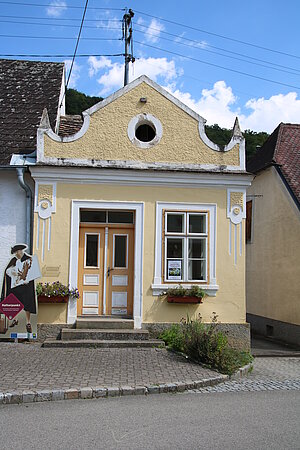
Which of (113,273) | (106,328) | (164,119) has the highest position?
(164,119)

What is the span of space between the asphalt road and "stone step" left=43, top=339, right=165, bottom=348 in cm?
301

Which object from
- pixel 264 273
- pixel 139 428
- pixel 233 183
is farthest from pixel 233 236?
pixel 139 428

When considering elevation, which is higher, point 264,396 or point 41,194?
point 41,194

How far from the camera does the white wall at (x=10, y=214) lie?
11453 millimetres

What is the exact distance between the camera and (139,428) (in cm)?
578

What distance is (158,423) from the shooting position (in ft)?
19.7

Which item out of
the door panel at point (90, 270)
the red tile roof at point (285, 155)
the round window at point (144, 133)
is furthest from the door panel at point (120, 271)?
the red tile roof at point (285, 155)

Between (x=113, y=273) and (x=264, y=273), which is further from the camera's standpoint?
(x=264, y=273)

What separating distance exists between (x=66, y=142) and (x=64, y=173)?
2.58ft

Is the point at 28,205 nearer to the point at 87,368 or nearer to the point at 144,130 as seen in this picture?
the point at 144,130

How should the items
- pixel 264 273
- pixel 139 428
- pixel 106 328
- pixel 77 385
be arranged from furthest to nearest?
pixel 264 273 → pixel 106 328 → pixel 77 385 → pixel 139 428

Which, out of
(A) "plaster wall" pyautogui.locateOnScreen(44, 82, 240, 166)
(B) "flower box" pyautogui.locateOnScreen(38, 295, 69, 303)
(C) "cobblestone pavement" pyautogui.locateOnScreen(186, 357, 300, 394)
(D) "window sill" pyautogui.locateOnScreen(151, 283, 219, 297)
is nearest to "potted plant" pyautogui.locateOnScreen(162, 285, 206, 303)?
(D) "window sill" pyautogui.locateOnScreen(151, 283, 219, 297)

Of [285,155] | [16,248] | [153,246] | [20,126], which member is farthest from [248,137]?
[16,248]

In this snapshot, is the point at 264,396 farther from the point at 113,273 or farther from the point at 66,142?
the point at 66,142
